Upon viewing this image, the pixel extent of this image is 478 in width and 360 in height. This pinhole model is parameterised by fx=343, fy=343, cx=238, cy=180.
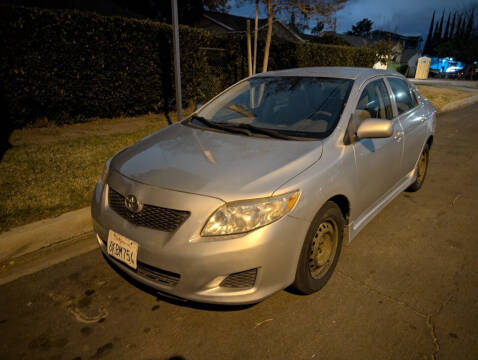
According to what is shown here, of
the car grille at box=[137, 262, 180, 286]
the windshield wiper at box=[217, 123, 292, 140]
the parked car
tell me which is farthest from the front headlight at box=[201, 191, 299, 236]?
the windshield wiper at box=[217, 123, 292, 140]

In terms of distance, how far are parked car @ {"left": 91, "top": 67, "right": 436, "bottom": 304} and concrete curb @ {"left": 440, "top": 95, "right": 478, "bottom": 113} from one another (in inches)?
504

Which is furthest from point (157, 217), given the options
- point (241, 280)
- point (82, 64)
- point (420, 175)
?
Result: point (82, 64)

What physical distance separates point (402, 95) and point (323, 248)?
7.82 ft

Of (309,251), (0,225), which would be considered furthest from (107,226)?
(0,225)

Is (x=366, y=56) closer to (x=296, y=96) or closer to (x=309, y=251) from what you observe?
(x=296, y=96)

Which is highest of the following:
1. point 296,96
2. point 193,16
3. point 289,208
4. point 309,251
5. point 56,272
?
point 193,16

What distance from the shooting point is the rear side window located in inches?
148

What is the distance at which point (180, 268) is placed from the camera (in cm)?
199

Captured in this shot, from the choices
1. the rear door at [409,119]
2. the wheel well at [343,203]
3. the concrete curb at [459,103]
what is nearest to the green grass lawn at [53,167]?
the wheel well at [343,203]

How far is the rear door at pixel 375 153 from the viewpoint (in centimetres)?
286

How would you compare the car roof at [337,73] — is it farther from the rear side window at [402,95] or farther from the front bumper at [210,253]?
the front bumper at [210,253]

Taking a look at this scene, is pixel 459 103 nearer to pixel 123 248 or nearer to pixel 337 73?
pixel 337 73

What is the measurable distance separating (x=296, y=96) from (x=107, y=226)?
2012mm

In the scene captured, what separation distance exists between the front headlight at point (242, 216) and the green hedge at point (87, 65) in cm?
631
